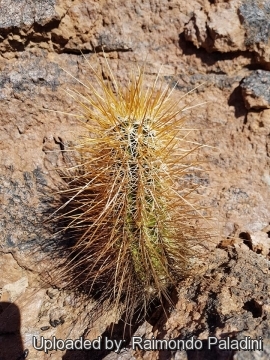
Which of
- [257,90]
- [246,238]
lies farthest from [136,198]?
[257,90]

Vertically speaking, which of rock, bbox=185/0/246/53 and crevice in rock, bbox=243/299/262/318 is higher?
rock, bbox=185/0/246/53

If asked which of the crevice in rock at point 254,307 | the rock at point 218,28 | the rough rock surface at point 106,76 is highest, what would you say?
the rock at point 218,28

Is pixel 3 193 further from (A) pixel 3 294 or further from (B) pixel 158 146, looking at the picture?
(B) pixel 158 146

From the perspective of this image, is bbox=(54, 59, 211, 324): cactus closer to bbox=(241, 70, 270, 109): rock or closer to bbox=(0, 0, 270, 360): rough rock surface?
bbox=(0, 0, 270, 360): rough rock surface

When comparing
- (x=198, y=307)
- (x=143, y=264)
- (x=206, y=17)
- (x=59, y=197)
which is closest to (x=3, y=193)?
(x=59, y=197)

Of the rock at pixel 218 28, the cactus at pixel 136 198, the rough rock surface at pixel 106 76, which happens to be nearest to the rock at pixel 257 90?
the rough rock surface at pixel 106 76

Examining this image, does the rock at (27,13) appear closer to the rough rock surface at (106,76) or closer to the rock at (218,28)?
the rough rock surface at (106,76)

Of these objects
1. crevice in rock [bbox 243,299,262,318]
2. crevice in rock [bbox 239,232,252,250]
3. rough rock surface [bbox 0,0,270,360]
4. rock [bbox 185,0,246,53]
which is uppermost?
rock [bbox 185,0,246,53]

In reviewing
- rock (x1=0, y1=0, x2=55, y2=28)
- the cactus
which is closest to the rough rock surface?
rock (x1=0, y1=0, x2=55, y2=28)
